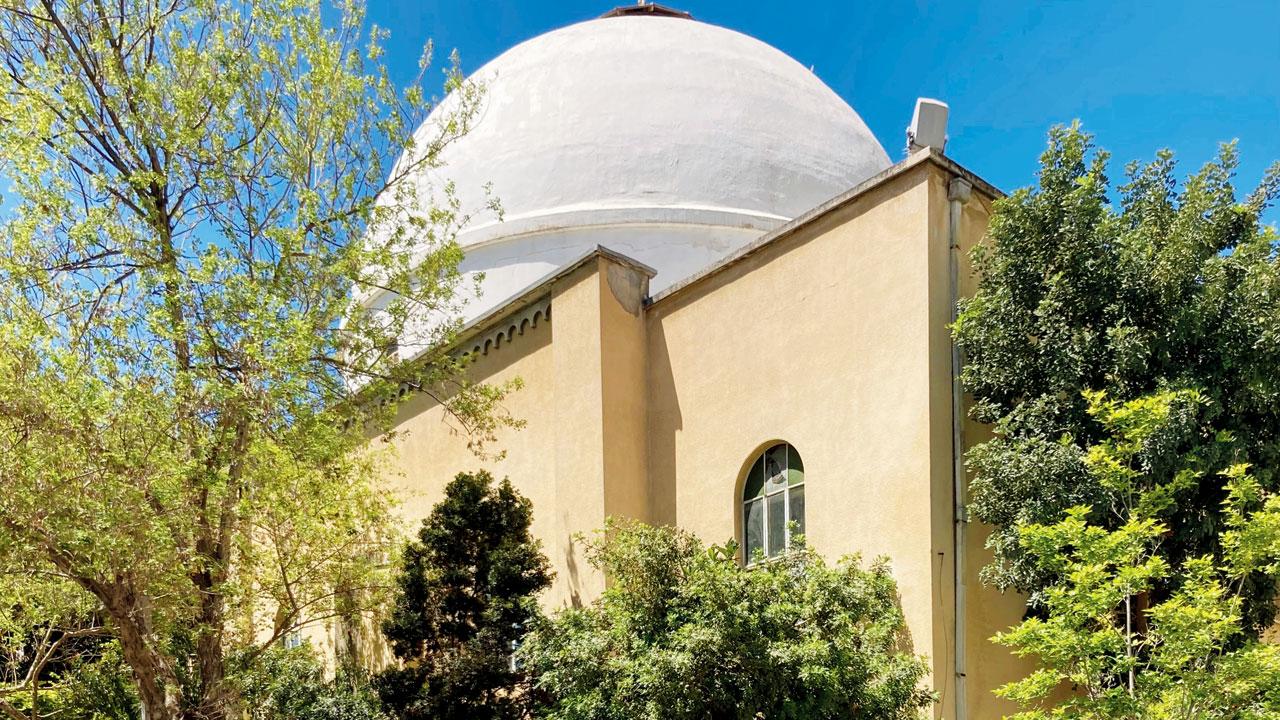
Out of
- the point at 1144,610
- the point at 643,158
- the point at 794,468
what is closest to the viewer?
the point at 1144,610

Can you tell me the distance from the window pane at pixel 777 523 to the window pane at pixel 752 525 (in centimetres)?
14

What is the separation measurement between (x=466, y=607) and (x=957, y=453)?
528 cm

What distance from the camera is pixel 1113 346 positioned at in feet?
32.0

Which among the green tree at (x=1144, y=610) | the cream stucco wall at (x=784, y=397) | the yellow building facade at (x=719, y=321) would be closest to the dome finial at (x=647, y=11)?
the yellow building facade at (x=719, y=321)

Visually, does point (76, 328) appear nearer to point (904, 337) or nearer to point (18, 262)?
point (18, 262)

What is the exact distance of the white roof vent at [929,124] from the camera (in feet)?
43.4

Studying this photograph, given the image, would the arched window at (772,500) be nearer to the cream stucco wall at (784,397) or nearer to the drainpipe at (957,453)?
the cream stucco wall at (784,397)

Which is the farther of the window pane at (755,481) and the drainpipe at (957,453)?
the window pane at (755,481)

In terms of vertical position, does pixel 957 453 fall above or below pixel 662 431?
below

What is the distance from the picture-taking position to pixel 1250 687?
27.5 feet

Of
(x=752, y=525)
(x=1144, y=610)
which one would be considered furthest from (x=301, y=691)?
(x=1144, y=610)

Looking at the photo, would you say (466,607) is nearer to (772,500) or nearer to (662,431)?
(662,431)

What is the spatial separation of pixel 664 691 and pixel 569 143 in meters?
10.4

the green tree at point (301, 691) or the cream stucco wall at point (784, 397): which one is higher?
the cream stucco wall at point (784, 397)
